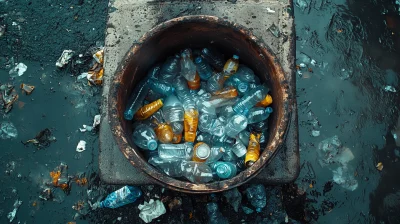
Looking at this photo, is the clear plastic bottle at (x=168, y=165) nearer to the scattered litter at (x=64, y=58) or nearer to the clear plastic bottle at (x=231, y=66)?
the clear plastic bottle at (x=231, y=66)

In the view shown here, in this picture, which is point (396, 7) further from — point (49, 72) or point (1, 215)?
point (1, 215)

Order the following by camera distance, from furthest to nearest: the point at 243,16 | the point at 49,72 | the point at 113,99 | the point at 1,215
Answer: the point at 49,72, the point at 1,215, the point at 243,16, the point at 113,99

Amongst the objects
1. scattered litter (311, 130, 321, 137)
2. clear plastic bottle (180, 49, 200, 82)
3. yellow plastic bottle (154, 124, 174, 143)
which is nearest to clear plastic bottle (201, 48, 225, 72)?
clear plastic bottle (180, 49, 200, 82)

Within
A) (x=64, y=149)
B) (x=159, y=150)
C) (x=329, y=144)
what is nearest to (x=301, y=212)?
(x=329, y=144)

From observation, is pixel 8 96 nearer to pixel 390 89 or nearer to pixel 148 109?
pixel 148 109

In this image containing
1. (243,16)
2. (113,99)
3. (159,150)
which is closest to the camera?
(113,99)

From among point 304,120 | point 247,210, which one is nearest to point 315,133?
point 304,120

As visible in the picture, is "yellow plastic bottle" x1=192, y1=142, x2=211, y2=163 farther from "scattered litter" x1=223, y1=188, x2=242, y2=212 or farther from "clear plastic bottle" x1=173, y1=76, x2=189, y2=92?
"scattered litter" x1=223, y1=188, x2=242, y2=212

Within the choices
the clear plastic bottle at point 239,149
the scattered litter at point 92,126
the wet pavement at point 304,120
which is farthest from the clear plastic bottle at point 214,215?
the scattered litter at point 92,126
